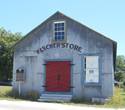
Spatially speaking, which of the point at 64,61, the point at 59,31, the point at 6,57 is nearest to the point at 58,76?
the point at 64,61

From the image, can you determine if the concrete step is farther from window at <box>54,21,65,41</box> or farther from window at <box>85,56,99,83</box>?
window at <box>54,21,65,41</box>

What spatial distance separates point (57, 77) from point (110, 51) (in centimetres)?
421

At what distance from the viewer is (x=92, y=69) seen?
953 inches

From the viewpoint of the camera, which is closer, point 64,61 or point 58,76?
point 64,61

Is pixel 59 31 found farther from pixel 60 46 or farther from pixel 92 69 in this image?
pixel 92 69

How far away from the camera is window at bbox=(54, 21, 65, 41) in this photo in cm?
2527

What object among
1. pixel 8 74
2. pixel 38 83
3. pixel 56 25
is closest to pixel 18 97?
pixel 38 83

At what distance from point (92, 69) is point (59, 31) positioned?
11.9 ft

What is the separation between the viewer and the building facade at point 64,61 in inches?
941

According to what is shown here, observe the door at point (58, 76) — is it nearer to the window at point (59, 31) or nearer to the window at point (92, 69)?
the window at point (92, 69)

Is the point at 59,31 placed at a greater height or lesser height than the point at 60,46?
greater

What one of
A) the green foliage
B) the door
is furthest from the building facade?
the green foliage

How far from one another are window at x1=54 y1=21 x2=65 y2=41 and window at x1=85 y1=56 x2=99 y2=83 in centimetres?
251

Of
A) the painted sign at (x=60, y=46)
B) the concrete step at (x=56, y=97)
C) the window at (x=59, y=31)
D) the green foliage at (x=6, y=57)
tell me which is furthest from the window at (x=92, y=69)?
the green foliage at (x=6, y=57)
